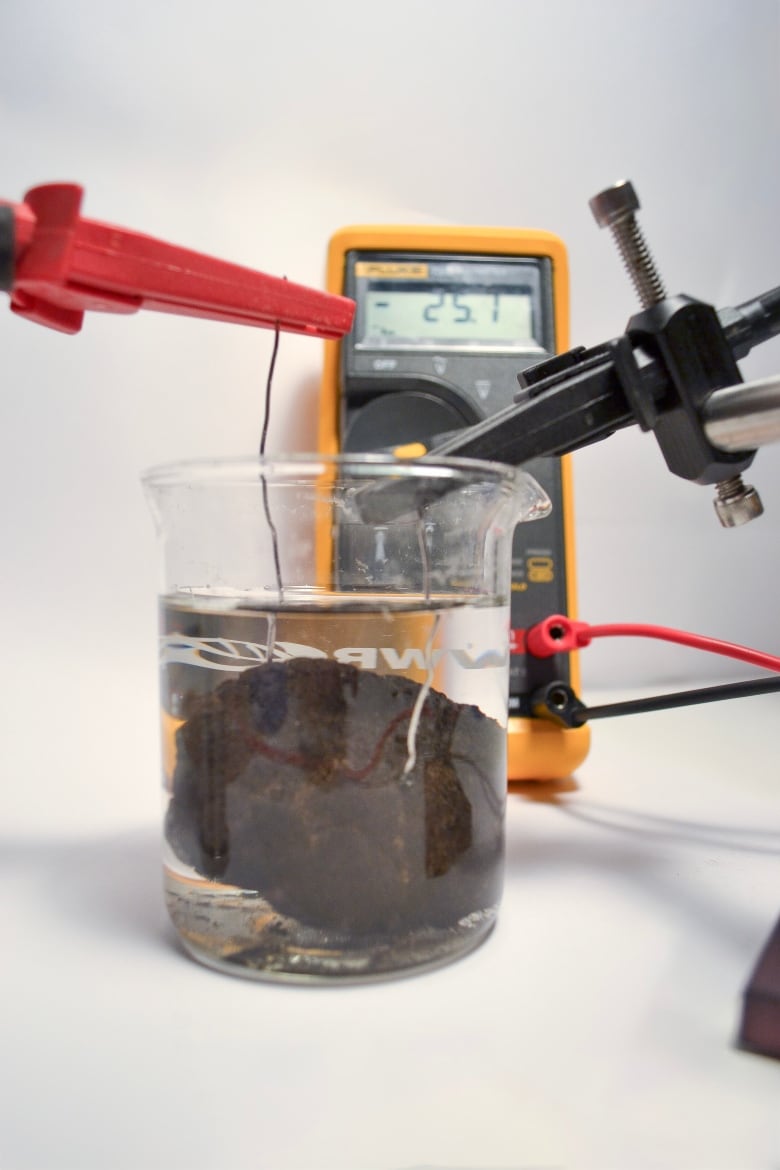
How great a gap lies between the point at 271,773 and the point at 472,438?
175mm

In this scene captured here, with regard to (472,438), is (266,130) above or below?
above

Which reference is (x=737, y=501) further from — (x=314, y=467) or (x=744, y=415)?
(x=314, y=467)

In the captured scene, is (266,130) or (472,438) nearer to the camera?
(472,438)

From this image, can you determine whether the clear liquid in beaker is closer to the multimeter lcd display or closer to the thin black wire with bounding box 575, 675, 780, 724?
the thin black wire with bounding box 575, 675, 780, 724

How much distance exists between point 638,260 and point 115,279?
0.75 feet

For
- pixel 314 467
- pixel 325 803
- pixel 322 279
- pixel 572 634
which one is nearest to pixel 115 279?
pixel 314 467

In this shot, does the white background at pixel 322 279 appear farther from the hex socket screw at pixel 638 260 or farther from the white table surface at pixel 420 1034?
the hex socket screw at pixel 638 260

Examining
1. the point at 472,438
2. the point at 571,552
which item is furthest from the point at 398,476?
the point at 571,552

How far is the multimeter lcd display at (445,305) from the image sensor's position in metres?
0.74

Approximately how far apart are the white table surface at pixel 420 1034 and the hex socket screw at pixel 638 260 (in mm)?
185

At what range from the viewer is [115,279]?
1.21 feet

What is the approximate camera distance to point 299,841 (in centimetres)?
33

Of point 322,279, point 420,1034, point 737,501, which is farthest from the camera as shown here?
point 322,279

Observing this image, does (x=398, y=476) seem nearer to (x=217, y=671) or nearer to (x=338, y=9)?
(x=217, y=671)
